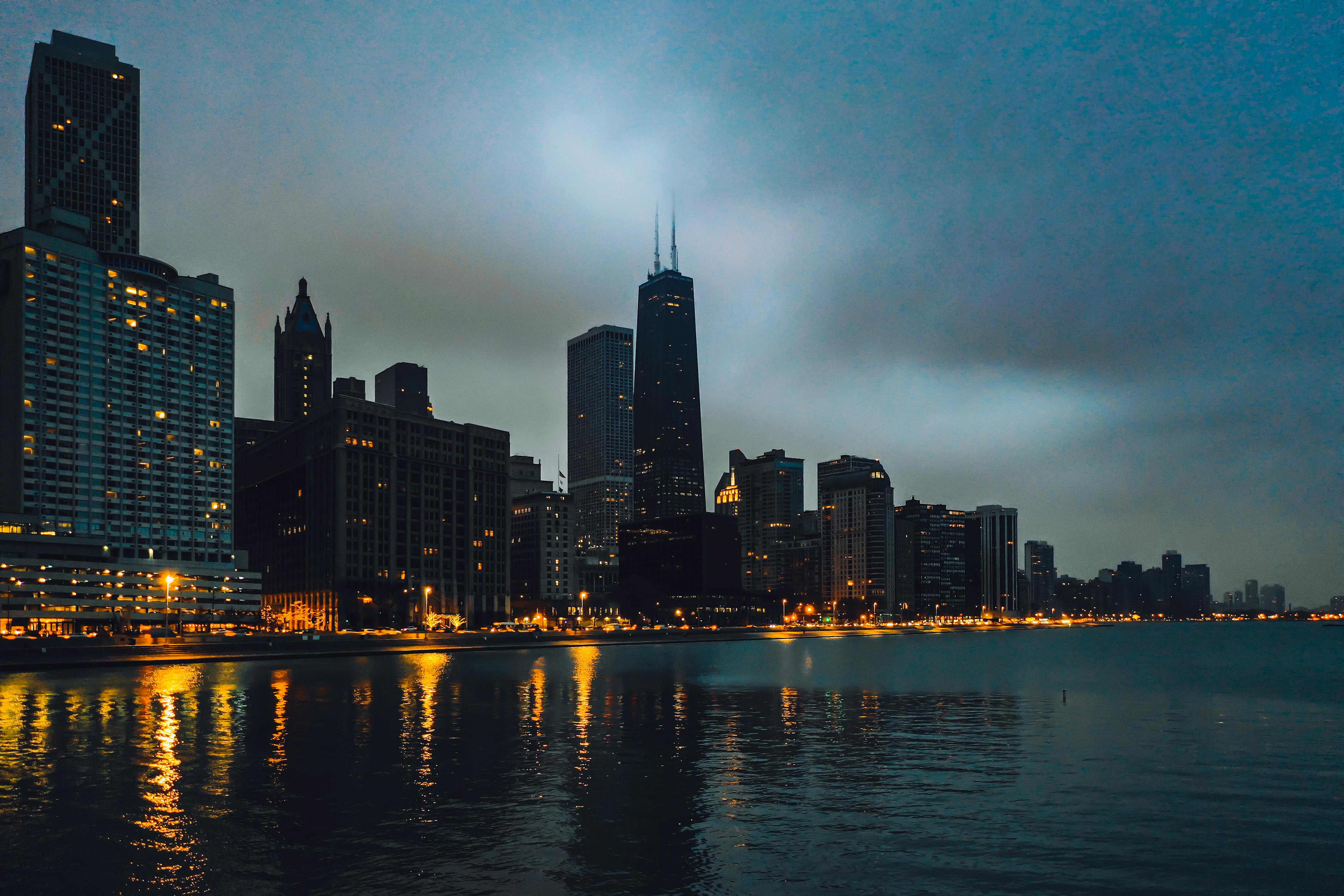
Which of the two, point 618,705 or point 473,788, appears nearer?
point 473,788

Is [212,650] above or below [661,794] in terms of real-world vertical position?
below

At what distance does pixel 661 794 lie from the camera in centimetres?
4128

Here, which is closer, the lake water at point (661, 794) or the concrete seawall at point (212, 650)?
the lake water at point (661, 794)

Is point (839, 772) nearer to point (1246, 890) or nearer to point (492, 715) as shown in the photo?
point (1246, 890)

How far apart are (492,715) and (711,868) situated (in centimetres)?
4310

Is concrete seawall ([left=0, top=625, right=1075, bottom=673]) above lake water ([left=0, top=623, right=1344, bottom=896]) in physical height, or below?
below

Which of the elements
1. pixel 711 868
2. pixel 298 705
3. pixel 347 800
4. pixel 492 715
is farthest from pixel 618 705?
pixel 711 868

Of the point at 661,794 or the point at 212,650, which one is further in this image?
the point at 212,650

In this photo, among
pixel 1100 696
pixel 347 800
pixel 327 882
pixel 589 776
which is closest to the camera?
pixel 327 882

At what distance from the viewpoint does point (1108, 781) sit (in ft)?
150

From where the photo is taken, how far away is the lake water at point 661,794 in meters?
29.7

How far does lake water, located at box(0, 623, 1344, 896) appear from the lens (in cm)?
2972

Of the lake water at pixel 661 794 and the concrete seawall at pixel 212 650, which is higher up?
the lake water at pixel 661 794

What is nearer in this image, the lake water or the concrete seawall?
the lake water
